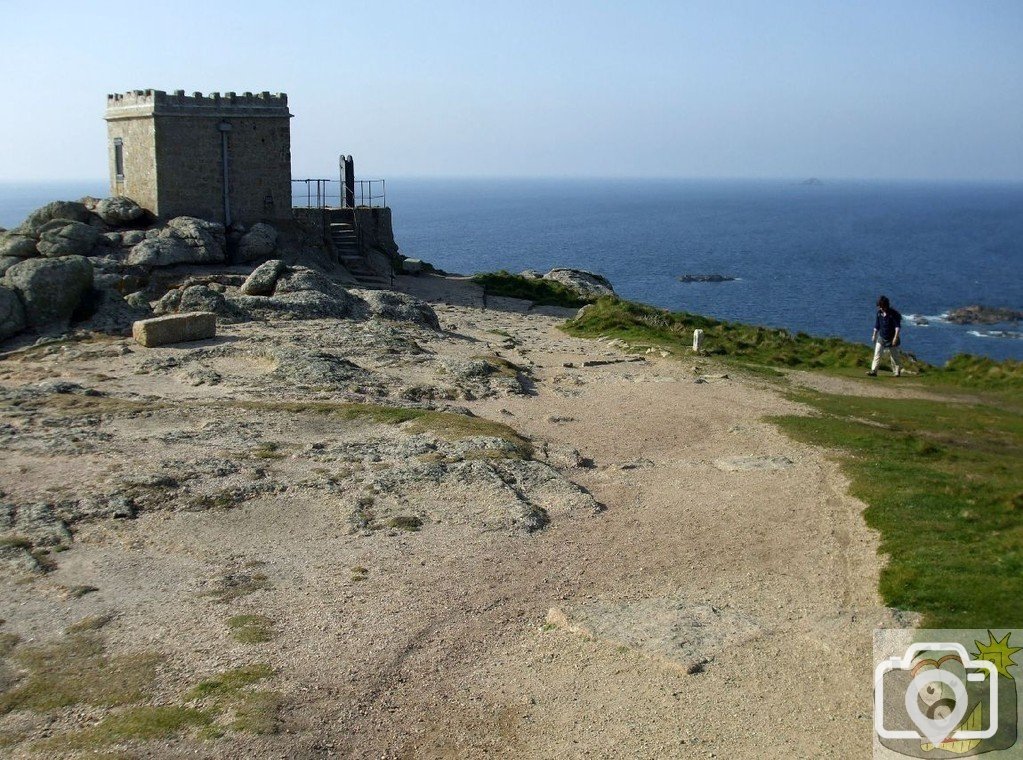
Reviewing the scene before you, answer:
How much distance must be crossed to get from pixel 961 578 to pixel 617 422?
1002 centimetres

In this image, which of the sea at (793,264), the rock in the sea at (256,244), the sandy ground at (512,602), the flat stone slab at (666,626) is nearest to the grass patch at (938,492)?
the sandy ground at (512,602)

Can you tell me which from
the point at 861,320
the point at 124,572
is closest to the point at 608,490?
the point at 124,572

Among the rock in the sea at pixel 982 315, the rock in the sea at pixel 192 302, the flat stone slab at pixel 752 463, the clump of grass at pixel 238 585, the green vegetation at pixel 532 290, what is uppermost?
the rock in the sea at pixel 192 302

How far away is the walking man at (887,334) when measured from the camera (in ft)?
95.1

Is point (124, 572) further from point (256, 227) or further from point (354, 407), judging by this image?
point (256, 227)

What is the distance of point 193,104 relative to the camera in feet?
131

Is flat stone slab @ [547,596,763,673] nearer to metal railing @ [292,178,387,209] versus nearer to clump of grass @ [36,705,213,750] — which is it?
clump of grass @ [36,705,213,750]

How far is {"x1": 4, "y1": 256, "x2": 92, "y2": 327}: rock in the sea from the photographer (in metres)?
29.0

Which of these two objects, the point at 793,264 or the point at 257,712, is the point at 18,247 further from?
the point at 793,264

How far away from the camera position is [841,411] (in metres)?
24.5

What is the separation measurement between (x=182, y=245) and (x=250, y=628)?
27227mm

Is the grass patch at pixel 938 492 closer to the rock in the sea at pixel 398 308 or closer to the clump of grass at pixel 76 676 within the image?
the clump of grass at pixel 76 676

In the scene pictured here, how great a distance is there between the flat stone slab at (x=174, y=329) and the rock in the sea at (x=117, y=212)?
12580mm

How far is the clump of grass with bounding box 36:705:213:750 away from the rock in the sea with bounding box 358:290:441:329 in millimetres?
23410
